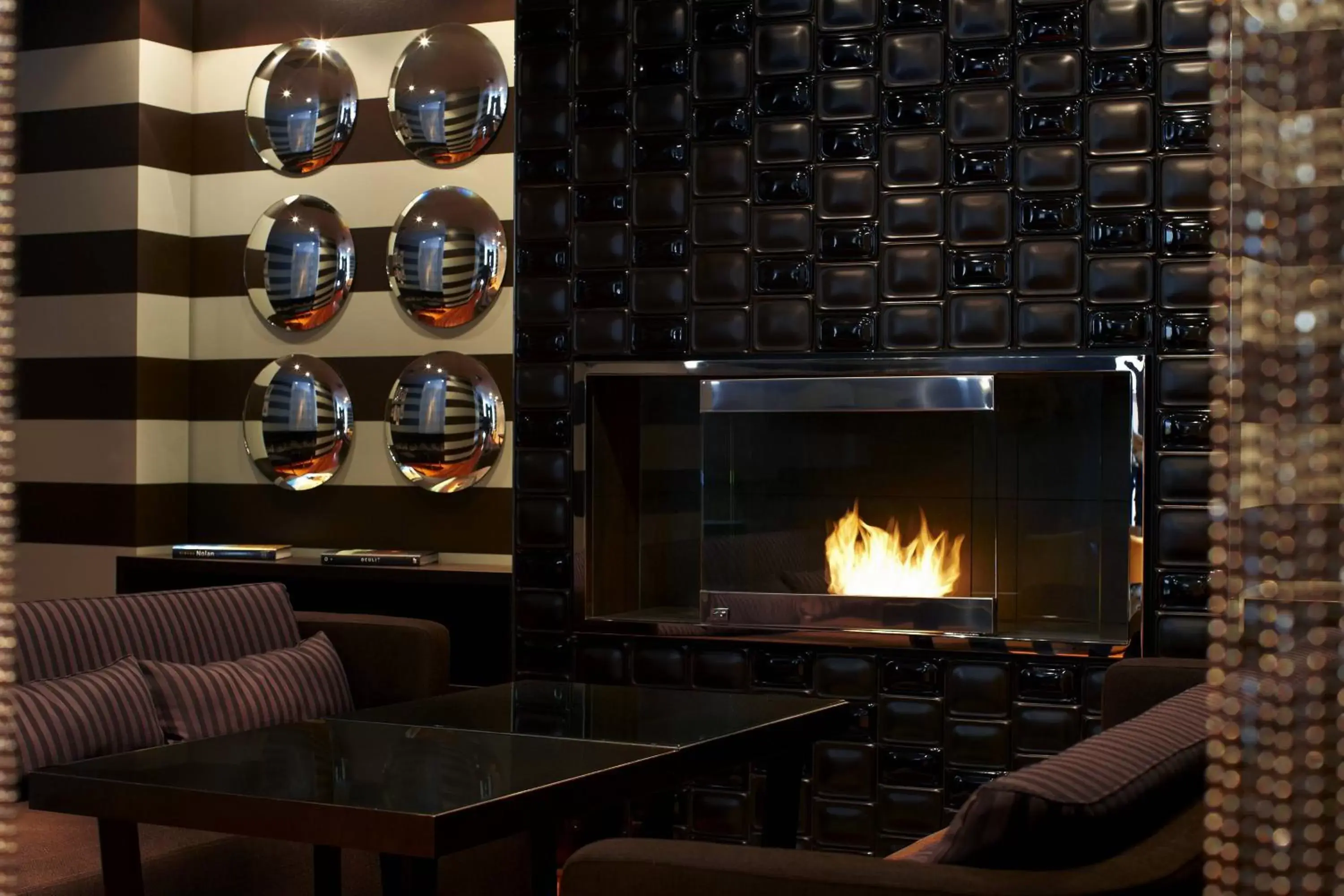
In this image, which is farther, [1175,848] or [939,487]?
[939,487]

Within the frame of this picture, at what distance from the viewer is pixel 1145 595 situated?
3646 millimetres

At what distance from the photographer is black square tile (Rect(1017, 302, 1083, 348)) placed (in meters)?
3.69

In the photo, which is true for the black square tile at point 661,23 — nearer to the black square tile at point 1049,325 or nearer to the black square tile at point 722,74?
the black square tile at point 722,74

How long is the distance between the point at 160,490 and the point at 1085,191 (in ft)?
10.5

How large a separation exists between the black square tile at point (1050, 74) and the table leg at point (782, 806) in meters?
1.76

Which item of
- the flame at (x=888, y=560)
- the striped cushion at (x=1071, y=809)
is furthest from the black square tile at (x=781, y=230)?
the striped cushion at (x=1071, y=809)

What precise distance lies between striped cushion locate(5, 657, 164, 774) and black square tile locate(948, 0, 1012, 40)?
2474 mm

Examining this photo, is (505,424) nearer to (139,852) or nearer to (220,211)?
(220,211)

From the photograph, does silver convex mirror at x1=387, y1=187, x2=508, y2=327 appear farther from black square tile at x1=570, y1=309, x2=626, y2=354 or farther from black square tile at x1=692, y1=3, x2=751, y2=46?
black square tile at x1=692, y1=3, x2=751, y2=46

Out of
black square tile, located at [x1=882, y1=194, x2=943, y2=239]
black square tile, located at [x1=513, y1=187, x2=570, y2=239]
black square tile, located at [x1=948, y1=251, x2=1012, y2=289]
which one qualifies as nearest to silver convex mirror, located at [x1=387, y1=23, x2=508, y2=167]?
black square tile, located at [x1=513, y1=187, x2=570, y2=239]

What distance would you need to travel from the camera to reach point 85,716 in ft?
9.59

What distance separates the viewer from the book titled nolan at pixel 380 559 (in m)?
4.54

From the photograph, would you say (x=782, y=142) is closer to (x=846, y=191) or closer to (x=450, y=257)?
(x=846, y=191)

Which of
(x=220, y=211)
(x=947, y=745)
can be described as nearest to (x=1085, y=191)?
(x=947, y=745)
